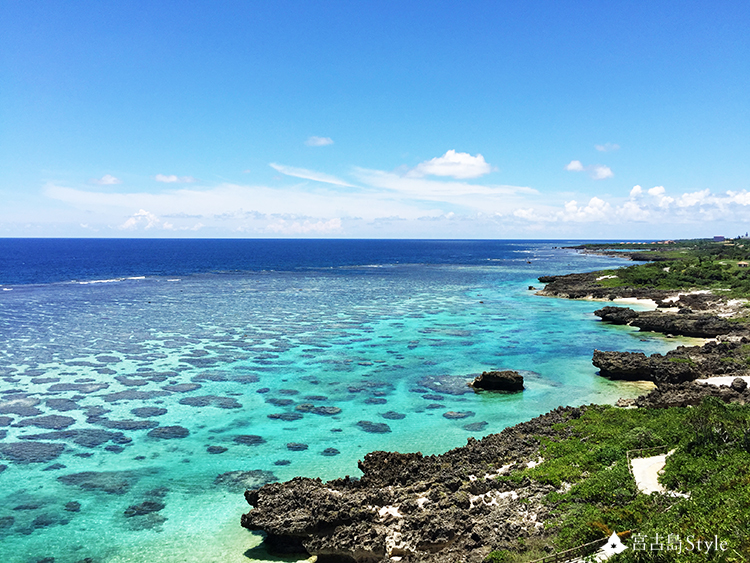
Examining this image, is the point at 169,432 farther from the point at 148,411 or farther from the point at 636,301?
the point at 636,301

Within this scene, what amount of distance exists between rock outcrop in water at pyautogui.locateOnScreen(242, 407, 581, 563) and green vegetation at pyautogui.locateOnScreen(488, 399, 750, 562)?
1.40 meters

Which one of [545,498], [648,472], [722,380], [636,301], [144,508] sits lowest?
[144,508]

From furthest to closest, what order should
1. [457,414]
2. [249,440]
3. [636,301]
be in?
[636,301] < [457,414] < [249,440]

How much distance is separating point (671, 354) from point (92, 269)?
184 meters

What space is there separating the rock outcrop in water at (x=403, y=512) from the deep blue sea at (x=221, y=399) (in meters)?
1.84

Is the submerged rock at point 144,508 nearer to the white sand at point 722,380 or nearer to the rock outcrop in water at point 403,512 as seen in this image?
the rock outcrop in water at point 403,512

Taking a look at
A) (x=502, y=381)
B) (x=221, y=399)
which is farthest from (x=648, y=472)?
(x=221, y=399)

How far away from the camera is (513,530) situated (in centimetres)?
1866

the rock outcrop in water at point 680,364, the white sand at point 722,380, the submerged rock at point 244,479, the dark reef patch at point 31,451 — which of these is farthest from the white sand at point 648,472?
the dark reef patch at point 31,451

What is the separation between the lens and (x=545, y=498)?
811 inches

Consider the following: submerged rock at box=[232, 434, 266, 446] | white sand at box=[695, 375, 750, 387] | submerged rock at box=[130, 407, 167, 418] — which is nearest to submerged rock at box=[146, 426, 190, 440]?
submerged rock at box=[130, 407, 167, 418]

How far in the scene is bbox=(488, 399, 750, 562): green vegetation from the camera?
564 inches

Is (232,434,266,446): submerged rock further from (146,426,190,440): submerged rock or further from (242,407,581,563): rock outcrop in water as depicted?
(242,407,581,563): rock outcrop in water

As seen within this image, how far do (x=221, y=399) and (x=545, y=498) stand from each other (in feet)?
94.8
